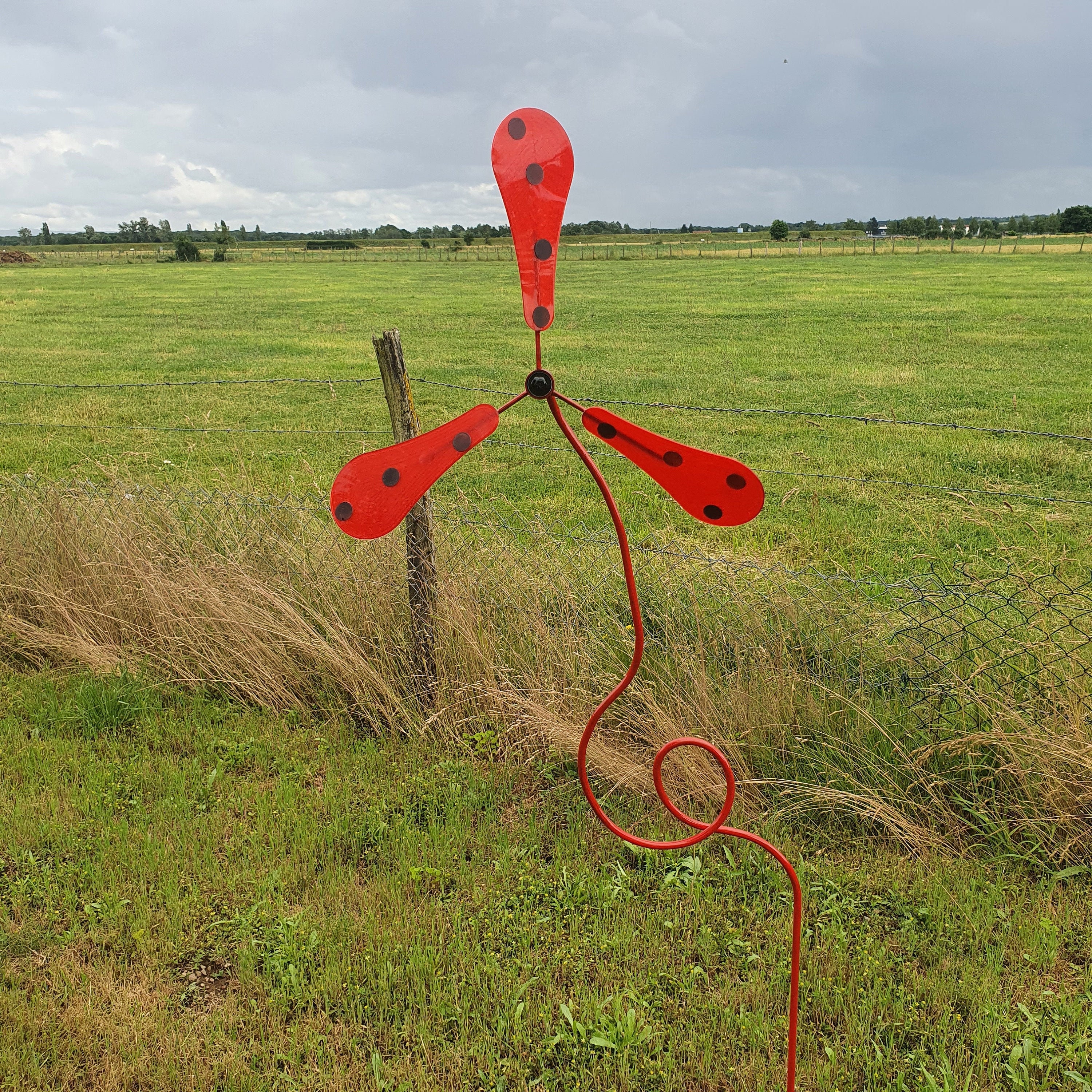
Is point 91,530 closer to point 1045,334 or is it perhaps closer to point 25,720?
point 25,720

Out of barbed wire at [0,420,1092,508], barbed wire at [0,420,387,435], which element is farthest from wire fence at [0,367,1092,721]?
barbed wire at [0,420,387,435]

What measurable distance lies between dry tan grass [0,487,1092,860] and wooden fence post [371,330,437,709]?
0.06 meters

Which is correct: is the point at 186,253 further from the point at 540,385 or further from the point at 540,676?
the point at 540,385

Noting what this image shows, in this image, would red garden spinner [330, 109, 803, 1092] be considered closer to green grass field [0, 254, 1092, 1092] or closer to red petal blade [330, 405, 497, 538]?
red petal blade [330, 405, 497, 538]

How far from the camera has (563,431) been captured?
1.73 m

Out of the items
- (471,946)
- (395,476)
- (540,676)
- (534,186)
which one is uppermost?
(534,186)

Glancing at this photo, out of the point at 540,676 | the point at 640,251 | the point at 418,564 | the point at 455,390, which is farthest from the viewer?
the point at 640,251

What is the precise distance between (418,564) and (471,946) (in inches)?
64.2

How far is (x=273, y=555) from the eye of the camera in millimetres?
4352

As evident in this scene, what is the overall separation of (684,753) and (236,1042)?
1.78m

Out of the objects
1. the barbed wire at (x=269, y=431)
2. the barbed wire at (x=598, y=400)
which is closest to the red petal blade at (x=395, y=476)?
the barbed wire at (x=598, y=400)

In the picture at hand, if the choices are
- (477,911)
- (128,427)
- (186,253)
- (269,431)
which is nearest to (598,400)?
(269,431)

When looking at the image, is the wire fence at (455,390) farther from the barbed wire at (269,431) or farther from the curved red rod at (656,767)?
the curved red rod at (656,767)

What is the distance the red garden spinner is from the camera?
5.54 ft
